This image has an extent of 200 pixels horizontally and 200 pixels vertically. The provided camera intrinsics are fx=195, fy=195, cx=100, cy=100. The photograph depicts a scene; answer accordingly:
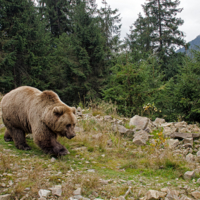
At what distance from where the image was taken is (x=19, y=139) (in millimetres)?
4359

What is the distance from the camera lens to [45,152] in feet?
13.0

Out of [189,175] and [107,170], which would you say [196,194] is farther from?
[107,170]

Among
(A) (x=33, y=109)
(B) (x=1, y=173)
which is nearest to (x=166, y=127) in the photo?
(A) (x=33, y=109)

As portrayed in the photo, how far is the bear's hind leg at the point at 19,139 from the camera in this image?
4.32 m

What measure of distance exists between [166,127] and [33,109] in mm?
3951

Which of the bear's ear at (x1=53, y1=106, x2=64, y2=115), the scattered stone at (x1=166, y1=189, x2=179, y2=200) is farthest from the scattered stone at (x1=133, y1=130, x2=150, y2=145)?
the scattered stone at (x1=166, y1=189, x2=179, y2=200)

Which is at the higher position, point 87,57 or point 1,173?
point 87,57

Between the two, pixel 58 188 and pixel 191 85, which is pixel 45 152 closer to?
pixel 58 188

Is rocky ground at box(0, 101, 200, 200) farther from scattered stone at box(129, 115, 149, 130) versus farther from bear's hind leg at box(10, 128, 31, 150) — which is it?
scattered stone at box(129, 115, 149, 130)

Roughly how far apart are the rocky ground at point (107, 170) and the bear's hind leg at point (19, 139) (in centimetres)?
14

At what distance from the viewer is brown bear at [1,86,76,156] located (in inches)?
150

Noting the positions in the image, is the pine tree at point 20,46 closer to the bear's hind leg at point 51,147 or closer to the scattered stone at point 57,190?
the bear's hind leg at point 51,147

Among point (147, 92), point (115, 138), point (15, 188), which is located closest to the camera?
point (15, 188)

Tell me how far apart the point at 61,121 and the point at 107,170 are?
1.26m
